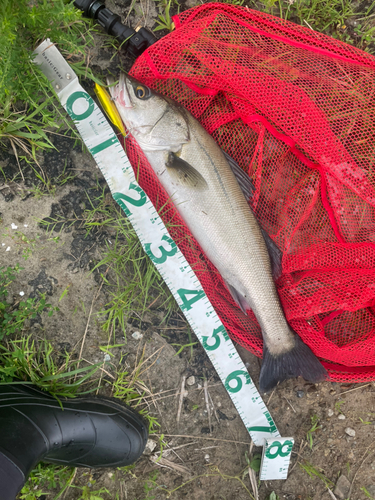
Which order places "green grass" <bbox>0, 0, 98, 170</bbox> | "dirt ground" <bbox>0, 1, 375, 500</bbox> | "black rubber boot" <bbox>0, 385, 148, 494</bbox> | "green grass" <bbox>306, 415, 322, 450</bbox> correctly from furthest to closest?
1. "green grass" <bbox>306, 415, 322, 450</bbox>
2. "dirt ground" <bbox>0, 1, 375, 500</bbox>
3. "black rubber boot" <bbox>0, 385, 148, 494</bbox>
4. "green grass" <bbox>0, 0, 98, 170</bbox>

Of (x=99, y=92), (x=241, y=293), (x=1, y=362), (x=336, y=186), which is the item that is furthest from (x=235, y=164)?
(x=1, y=362)

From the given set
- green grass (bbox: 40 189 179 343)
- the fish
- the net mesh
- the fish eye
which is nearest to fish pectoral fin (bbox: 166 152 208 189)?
the fish

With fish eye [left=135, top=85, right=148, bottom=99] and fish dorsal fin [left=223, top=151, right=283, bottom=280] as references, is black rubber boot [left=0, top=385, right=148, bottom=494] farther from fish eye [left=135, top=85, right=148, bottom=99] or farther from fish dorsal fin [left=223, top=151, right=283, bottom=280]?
fish eye [left=135, top=85, right=148, bottom=99]

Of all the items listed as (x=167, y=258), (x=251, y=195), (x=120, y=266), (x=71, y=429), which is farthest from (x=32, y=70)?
(x=71, y=429)

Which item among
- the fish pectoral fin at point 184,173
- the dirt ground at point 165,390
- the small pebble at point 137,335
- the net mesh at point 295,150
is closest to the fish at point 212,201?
the fish pectoral fin at point 184,173

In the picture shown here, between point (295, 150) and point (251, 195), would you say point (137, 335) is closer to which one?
point (251, 195)
